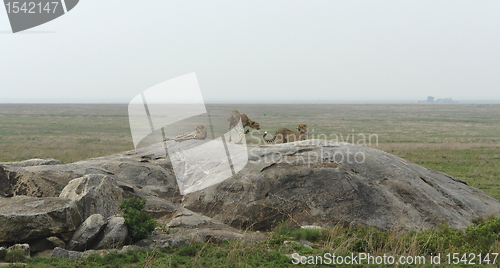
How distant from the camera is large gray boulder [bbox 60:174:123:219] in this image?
373 inches

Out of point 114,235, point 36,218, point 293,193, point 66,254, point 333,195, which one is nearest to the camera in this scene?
point 66,254

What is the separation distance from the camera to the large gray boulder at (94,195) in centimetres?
947

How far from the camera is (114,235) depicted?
8.69 metres

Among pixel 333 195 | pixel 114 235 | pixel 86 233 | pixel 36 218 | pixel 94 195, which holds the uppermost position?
pixel 94 195

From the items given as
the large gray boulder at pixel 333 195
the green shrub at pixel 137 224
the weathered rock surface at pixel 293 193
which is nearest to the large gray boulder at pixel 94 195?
the weathered rock surface at pixel 293 193

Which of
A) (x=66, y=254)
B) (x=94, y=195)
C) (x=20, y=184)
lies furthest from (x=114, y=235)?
(x=20, y=184)

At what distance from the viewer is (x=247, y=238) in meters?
9.67

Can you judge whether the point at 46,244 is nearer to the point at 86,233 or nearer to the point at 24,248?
the point at 24,248

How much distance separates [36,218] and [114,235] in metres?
1.84

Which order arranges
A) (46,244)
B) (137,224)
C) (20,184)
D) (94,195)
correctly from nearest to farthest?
1. (46,244)
2. (137,224)
3. (94,195)
4. (20,184)

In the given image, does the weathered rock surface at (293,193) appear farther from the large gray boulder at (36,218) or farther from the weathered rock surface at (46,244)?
the weathered rock surface at (46,244)

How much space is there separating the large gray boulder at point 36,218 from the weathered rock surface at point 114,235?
0.83m

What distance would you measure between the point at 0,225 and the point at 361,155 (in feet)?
37.3

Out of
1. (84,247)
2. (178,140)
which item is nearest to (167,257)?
(84,247)
